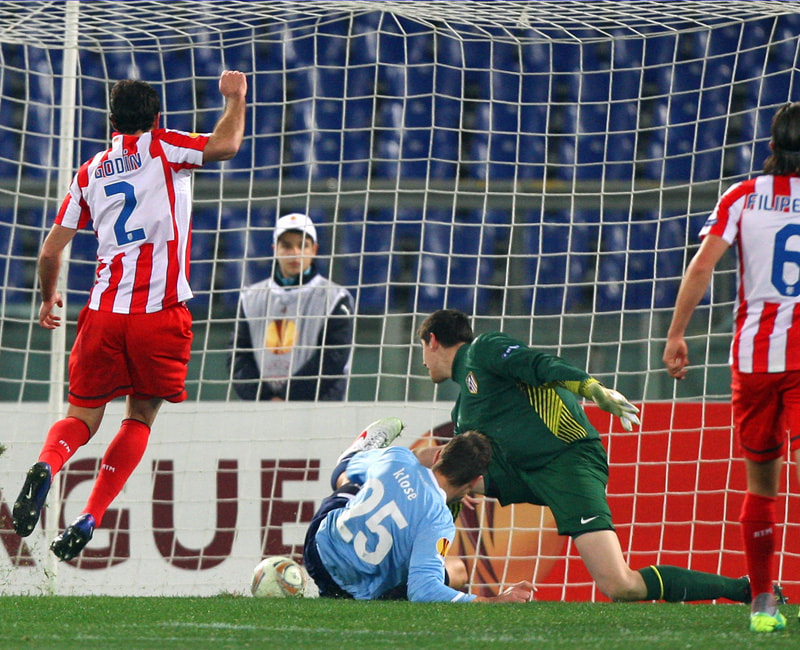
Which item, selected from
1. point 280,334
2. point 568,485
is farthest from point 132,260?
point 280,334

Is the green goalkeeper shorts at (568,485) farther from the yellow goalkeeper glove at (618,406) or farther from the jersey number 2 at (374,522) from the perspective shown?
the yellow goalkeeper glove at (618,406)

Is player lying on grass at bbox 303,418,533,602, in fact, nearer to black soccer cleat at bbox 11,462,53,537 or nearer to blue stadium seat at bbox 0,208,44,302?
black soccer cleat at bbox 11,462,53,537

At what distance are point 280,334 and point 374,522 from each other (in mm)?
2023

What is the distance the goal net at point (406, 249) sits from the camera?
611 centimetres

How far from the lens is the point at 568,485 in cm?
503

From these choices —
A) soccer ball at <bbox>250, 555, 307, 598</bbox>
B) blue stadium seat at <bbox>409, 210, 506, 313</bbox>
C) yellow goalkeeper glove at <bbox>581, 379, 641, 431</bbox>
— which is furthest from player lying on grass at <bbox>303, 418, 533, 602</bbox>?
blue stadium seat at <bbox>409, 210, 506, 313</bbox>

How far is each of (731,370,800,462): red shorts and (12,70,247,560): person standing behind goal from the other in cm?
194

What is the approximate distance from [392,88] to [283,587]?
5.83 m

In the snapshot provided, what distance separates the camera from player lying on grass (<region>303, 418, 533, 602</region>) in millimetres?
4934

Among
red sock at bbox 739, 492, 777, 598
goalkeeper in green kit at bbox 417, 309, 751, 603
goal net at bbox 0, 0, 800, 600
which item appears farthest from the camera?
goal net at bbox 0, 0, 800, 600

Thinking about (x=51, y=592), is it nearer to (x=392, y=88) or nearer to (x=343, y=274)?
(x=343, y=274)

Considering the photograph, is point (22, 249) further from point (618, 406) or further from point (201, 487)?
point (618, 406)

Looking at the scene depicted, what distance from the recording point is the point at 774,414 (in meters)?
3.51

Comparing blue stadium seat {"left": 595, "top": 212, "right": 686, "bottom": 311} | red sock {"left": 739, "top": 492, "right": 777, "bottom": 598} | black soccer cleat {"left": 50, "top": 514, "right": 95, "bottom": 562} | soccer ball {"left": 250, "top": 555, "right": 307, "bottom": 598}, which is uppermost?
blue stadium seat {"left": 595, "top": 212, "right": 686, "bottom": 311}
